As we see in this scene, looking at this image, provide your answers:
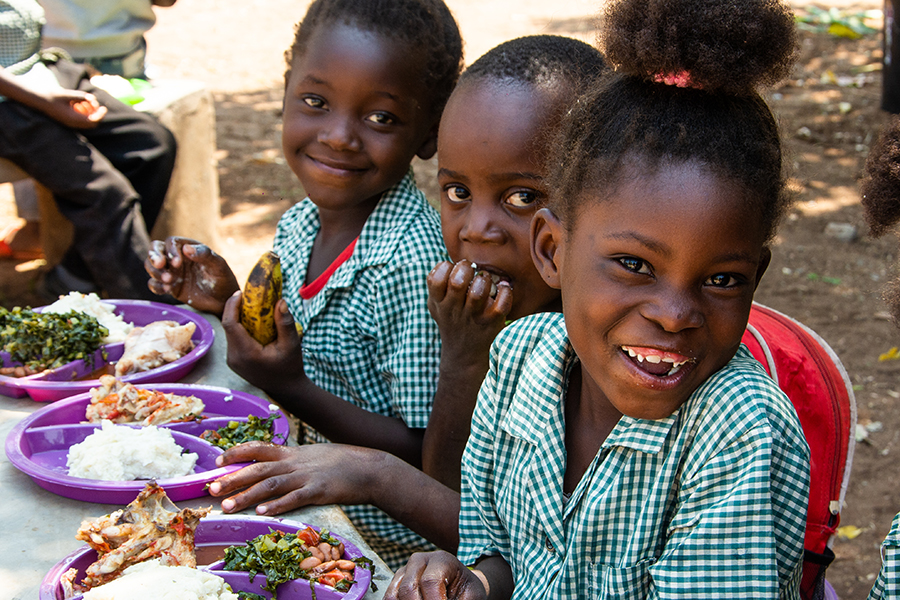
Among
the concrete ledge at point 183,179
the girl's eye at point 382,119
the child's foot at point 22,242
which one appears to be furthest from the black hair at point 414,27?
the child's foot at point 22,242

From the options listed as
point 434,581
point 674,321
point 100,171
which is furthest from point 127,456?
point 100,171

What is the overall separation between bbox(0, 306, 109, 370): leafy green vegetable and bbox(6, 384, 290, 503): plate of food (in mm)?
279

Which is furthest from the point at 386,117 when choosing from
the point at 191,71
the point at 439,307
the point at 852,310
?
the point at 191,71

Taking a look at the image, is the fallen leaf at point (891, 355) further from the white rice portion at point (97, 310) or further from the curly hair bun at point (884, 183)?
the white rice portion at point (97, 310)

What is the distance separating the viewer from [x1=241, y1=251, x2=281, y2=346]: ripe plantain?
7.97 ft

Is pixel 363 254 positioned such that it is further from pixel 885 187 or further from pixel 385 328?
pixel 885 187

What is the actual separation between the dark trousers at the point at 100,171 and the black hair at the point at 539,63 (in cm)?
288

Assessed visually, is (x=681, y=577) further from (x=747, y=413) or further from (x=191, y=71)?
(x=191, y=71)

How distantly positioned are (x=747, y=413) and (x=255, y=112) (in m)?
8.05

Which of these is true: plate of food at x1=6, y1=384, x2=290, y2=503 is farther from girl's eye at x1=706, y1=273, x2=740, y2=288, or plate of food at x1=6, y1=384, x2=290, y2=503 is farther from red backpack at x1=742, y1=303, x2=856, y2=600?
red backpack at x1=742, y1=303, x2=856, y2=600

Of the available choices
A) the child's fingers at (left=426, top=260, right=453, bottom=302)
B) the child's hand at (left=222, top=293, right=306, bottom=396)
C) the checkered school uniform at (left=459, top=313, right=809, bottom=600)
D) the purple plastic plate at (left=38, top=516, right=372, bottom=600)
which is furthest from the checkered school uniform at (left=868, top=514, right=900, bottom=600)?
the child's hand at (left=222, top=293, right=306, bottom=396)

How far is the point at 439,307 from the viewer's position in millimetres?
2285

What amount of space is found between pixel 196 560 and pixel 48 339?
1.08m

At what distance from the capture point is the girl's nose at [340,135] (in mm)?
2732
